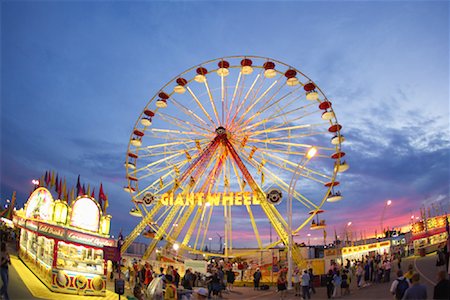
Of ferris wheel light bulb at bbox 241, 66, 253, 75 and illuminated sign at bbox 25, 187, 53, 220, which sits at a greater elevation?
ferris wheel light bulb at bbox 241, 66, 253, 75

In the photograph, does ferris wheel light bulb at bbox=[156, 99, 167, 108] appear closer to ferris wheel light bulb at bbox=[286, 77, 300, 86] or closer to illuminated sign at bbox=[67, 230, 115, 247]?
ferris wheel light bulb at bbox=[286, 77, 300, 86]

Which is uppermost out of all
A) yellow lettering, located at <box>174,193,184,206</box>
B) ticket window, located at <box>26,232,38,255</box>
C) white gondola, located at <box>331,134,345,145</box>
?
white gondola, located at <box>331,134,345,145</box>

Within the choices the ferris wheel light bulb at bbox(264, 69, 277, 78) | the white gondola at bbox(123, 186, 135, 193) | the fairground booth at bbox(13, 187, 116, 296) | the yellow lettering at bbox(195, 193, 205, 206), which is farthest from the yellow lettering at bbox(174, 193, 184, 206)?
the ferris wheel light bulb at bbox(264, 69, 277, 78)

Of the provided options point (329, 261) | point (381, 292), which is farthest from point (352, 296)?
point (329, 261)

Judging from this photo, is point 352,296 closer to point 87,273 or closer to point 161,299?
point 161,299

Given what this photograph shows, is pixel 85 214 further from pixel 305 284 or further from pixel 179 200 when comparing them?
pixel 305 284

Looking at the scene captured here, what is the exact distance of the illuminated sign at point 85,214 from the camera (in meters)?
18.3

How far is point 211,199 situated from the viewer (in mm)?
27281

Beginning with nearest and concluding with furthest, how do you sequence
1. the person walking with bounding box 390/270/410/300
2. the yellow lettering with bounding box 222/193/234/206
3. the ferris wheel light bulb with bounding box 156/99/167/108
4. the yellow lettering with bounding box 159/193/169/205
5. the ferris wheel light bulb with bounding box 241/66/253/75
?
the person walking with bounding box 390/270/410/300 → the ferris wheel light bulb with bounding box 241/66/253/75 → the yellow lettering with bounding box 222/193/234/206 → the ferris wheel light bulb with bounding box 156/99/167/108 → the yellow lettering with bounding box 159/193/169/205

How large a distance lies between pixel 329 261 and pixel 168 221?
37.6ft

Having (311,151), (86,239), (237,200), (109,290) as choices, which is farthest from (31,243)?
(311,151)

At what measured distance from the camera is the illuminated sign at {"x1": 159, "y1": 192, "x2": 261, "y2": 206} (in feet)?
87.1

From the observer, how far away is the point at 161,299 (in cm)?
1079

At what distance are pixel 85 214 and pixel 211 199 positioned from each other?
1026 cm
